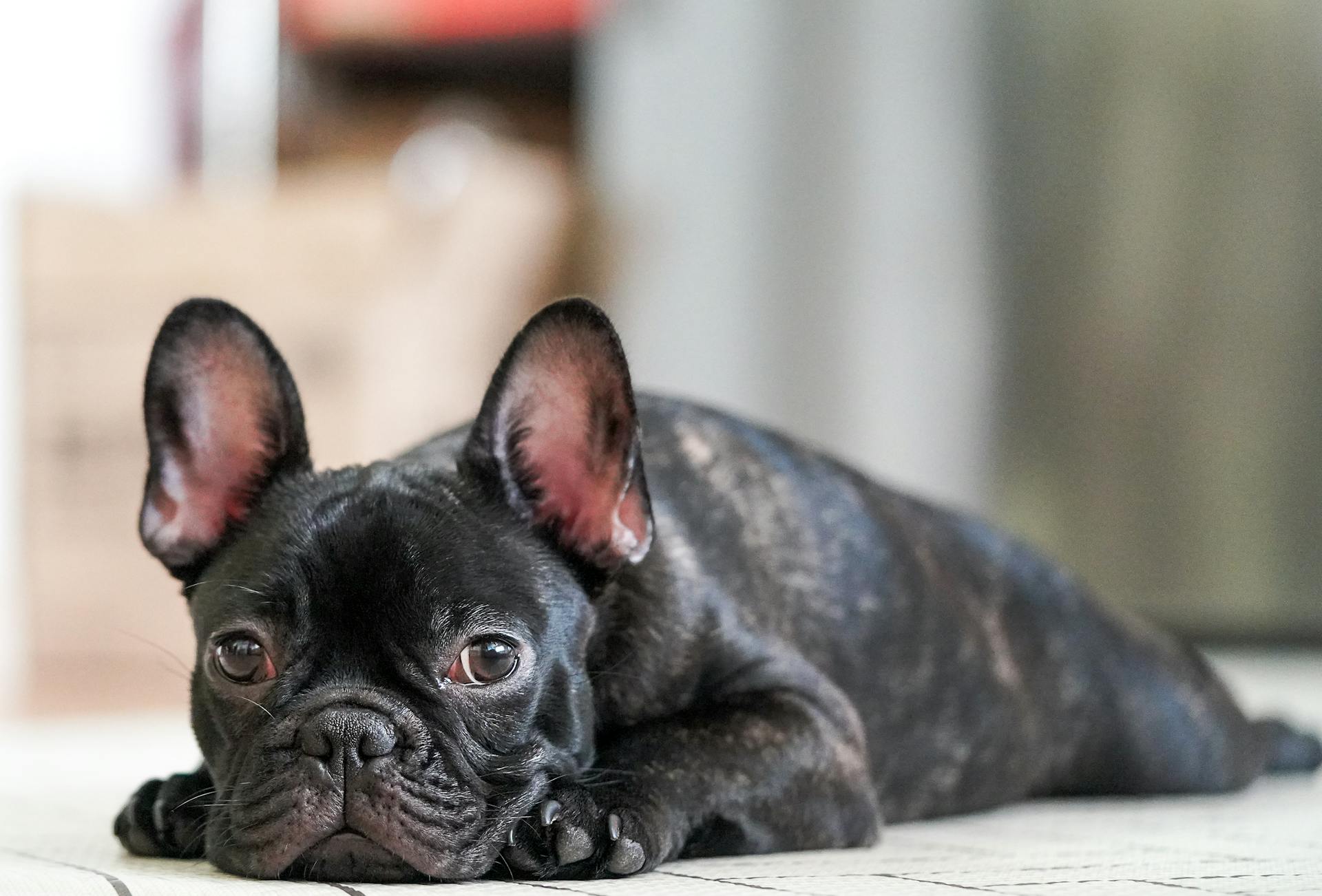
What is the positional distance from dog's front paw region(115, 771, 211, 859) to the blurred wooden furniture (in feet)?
10.2

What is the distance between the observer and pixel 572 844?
159 centimetres

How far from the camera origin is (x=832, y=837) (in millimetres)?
1897

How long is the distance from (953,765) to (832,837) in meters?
0.49

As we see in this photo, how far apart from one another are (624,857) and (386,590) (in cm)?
35

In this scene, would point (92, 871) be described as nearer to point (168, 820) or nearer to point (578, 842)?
point (168, 820)

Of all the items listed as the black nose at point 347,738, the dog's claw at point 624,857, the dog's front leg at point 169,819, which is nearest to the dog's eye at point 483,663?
the black nose at point 347,738

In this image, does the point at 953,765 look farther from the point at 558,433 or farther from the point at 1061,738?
the point at 558,433

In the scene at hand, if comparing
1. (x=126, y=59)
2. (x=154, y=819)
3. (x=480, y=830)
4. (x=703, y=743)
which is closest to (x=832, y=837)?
(x=703, y=743)

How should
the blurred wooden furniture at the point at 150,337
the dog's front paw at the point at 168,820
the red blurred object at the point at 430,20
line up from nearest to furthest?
the dog's front paw at the point at 168,820, the blurred wooden furniture at the point at 150,337, the red blurred object at the point at 430,20

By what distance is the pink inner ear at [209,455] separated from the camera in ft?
6.28

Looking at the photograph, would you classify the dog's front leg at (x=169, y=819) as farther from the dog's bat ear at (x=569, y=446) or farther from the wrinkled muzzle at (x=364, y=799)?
the dog's bat ear at (x=569, y=446)

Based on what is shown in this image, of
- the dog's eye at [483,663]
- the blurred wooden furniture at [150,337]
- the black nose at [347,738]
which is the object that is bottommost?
the blurred wooden furniture at [150,337]

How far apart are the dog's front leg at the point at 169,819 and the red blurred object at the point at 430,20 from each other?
4743 mm

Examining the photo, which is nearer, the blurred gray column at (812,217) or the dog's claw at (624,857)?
the dog's claw at (624,857)
